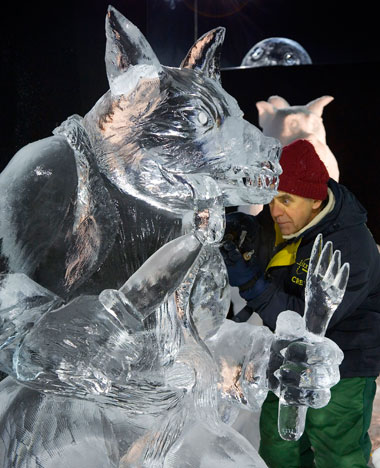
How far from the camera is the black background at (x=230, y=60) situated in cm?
161

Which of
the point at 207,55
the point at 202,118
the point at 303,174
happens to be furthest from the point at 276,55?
the point at 202,118

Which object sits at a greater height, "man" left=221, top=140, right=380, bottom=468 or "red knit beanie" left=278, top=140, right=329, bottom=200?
"red knit beanie" left=278, top=140, right=329, bottom=200

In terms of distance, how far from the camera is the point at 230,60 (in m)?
4.91

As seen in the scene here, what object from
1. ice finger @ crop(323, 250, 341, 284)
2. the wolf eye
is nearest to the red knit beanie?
ice finger @ crop(323, 250, 341, 284)

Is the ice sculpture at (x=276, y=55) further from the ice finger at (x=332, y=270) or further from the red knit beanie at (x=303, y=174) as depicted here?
the ice finger at (x=332, y=270)

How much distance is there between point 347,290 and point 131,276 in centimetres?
109

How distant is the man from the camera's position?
76.3 inches

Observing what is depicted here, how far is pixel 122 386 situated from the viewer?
1.01 m

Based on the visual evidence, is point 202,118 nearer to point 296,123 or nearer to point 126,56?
point 126,56

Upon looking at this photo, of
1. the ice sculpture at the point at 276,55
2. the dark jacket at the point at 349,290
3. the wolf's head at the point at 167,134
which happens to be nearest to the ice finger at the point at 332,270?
the wolf's head at the point at 167,134

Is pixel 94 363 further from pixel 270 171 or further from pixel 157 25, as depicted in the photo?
pixel 157 25

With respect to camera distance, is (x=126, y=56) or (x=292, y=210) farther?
(x=292, y=210)

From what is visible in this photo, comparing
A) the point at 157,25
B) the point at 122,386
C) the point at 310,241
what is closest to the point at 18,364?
the point at 122,386

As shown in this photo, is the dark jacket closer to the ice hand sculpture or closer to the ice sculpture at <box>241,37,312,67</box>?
the ice hand sculpture
